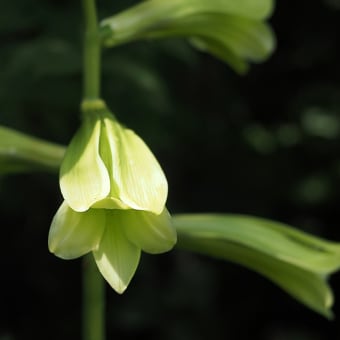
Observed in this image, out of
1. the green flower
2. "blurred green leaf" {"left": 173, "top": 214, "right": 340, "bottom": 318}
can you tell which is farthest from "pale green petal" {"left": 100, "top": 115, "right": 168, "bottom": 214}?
"blurred green leaf" {"left": 173, "top": 214, "right": 340, "bottom": 318}

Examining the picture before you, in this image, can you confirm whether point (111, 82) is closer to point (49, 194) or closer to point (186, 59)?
point (186, 59)

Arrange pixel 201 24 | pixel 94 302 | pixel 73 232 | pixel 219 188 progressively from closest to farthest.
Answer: pixel 73 232 → pixel 94 302 → pixel 201 24 → pixel 219 188

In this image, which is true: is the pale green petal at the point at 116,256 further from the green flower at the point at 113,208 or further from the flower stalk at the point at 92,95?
the flower stalk at the point at 92,95

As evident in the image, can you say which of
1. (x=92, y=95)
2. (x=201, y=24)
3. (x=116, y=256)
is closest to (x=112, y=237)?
(x=116, y=256)

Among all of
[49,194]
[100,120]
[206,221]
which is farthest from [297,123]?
[100,120]

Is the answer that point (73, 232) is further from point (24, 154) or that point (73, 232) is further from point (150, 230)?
point (24, 154)

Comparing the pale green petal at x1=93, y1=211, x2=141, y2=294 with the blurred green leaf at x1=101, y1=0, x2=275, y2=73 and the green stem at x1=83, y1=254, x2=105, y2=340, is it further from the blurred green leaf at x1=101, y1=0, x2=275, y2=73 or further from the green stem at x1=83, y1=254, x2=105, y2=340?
the blurred green leaf at x1=101, y1=0, x2=275, y2=73
